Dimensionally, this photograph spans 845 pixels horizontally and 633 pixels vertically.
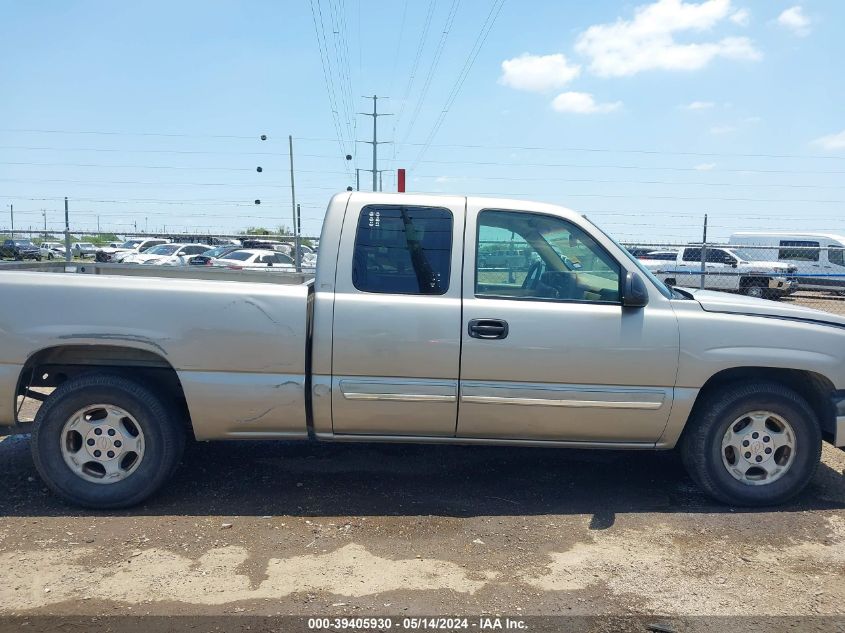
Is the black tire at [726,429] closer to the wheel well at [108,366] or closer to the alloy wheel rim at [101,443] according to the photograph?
the wheel well at [108,366]

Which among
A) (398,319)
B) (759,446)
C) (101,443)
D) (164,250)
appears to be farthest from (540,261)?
(164,250)

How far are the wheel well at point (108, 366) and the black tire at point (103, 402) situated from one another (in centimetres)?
9

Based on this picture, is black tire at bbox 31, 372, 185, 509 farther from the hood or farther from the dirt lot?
the hood

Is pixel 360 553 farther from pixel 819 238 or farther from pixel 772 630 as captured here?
pixel 819 238

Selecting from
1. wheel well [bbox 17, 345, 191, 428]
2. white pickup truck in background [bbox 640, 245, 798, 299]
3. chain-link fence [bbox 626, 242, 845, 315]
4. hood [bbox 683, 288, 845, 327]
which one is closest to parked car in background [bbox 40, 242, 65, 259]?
white pickup truck in background [bbox 640, 245, 798, 299]

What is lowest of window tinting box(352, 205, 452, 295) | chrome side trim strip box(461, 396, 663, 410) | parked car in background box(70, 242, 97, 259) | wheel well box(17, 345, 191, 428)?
chrome side trim strip box(461, 396, 663, 410)

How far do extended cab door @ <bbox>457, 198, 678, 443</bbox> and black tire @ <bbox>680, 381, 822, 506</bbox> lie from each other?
301 millimetres

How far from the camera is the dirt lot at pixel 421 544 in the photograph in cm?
328

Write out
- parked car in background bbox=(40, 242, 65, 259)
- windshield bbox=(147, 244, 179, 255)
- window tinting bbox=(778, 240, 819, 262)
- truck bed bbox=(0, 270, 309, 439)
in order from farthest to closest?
1. windshield bbox=(147, 244, 179, 255)
2. parked car in background bbox=(40, 242, 65, 259)
3. window tinting bbox=(778, 240, 819, 262)
4. truck bed bbox=(0, 270, 309, 439)

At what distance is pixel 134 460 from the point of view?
424 cm

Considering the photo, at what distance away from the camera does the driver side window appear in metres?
4.28

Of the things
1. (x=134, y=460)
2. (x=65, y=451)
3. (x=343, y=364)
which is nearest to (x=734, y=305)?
(x=343, y=364)

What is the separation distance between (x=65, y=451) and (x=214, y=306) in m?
1.32

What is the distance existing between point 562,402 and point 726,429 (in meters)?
1.10
